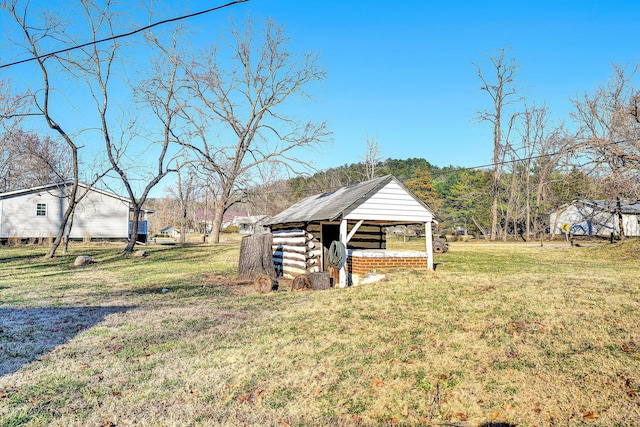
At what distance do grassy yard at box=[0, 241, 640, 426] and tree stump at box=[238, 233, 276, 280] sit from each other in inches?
157

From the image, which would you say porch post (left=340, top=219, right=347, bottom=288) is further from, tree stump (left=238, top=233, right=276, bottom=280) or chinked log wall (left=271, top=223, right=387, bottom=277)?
tree stump (left=238, top=233, right=276, bottom=280)

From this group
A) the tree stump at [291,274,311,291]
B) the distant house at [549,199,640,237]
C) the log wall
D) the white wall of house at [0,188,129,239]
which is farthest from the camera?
the distant house at [549,199,640,237]

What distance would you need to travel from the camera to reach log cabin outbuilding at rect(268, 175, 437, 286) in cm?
1287

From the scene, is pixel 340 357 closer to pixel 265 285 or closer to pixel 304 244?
pixel 265 285

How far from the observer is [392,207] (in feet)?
45.3

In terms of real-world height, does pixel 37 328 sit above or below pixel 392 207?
below

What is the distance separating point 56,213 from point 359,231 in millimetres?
31498

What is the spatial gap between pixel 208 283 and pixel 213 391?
9426 millimetres

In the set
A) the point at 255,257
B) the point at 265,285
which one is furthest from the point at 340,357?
the point at 255,257

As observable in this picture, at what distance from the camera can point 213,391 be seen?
15.9 ft

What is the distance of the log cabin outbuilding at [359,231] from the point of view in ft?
42.2

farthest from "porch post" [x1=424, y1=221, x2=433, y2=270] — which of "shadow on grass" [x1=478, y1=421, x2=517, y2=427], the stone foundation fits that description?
"shadow on grass" [x1=478, y1=421, x2=517, y2=427]

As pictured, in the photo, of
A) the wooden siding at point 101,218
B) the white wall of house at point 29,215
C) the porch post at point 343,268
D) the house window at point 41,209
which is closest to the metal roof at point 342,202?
the porch post at point 343,268

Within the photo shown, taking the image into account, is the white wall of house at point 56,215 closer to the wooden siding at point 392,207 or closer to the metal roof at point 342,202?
the metal roof at point 342,202
